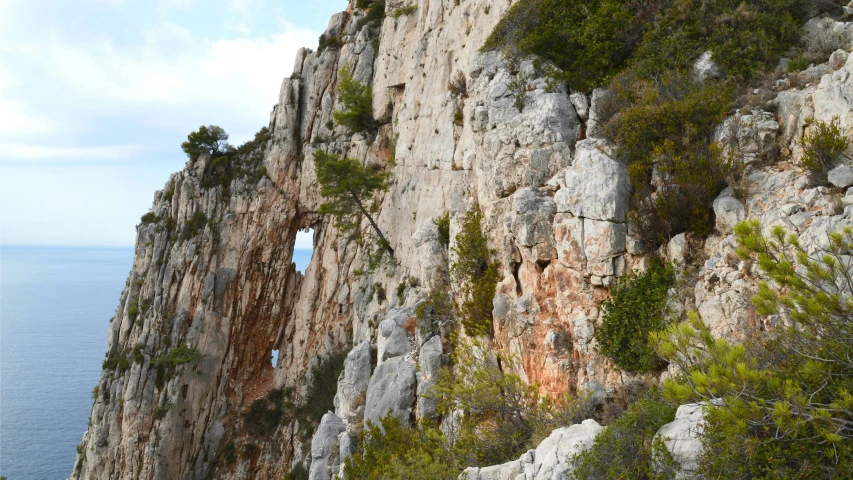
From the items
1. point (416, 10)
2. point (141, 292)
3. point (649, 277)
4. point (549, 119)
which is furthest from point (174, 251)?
point (649, 277)

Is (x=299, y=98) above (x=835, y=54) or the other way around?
above

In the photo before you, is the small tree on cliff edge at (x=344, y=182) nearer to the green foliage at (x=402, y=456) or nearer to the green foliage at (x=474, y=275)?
the green foliage at (x=474, y=275)

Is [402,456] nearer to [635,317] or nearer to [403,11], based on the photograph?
[635,317]

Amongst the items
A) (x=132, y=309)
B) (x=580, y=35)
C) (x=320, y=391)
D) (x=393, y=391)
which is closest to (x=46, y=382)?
(x=132, y=309)

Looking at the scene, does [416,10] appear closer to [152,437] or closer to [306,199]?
[306,199]

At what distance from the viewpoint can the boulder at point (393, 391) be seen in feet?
51.8

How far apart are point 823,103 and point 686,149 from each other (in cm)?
263

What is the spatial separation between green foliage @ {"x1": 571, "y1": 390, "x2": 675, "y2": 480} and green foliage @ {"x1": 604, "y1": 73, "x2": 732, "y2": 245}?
14.2 ft

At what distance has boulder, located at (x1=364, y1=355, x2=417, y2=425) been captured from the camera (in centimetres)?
1578

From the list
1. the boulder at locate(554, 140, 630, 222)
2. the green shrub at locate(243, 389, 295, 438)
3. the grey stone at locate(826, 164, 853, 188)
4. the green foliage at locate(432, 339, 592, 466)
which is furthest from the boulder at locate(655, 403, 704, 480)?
the green shrub at locate(243, 389, 295, 438)

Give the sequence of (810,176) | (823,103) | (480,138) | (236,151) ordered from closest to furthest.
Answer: (810,176)
(823,103)
(480,138)
(236,151)

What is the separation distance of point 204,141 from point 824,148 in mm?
38351

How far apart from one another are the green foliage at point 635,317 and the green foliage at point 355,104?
25385 millimetres

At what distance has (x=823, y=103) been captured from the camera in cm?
1007
